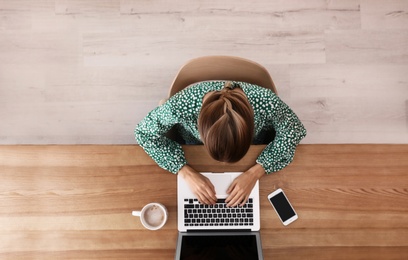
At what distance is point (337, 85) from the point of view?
6.66 feet

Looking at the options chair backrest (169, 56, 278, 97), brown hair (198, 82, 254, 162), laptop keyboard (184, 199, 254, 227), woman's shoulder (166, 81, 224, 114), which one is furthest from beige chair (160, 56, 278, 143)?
laptop keyboard (184, 199, 254, 227)

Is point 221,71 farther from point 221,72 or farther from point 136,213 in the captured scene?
point 136,213

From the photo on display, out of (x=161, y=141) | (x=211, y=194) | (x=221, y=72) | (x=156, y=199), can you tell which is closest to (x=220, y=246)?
(x=211, y=194)

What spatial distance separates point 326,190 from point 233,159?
37 centimetres

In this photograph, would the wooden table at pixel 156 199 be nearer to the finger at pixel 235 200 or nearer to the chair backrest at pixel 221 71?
the finger at pixel 235 200

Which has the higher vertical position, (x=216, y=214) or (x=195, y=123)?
(x=195, y=123)

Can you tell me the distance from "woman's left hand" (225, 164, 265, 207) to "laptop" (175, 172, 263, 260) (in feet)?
0.07

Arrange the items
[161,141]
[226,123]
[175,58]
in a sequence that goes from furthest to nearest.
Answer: [175,58], [161,141], [226,123]

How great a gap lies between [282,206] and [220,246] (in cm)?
26

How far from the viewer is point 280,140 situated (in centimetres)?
123

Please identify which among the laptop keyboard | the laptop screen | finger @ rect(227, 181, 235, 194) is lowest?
the laptop screen

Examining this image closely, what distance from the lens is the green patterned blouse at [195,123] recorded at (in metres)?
1.21

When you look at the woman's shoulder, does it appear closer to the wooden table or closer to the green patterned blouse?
the green patterned blouse

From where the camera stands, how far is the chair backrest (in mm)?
1305
